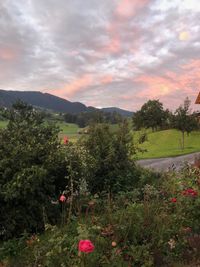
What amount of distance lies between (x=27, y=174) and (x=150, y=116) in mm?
75790

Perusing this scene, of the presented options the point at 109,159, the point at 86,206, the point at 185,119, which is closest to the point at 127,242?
the point at 86,206

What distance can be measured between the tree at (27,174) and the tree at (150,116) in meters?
72.8

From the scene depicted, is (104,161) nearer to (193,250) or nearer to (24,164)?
(24,164)

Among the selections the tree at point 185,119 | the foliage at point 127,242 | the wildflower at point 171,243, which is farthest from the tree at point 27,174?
the tree at point 185,119

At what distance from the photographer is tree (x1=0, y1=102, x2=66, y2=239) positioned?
320 inches

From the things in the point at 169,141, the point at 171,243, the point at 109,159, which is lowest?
the point at 169,141

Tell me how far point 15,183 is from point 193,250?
145 inches

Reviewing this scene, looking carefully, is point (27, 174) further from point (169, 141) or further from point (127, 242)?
point (169, 141)

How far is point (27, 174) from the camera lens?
323 inches

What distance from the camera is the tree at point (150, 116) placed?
8244 centimetres

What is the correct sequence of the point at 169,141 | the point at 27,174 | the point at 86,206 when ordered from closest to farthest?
the point at 27,174
the point at 86,206
the point at 169,141

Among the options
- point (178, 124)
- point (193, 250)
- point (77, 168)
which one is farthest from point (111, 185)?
point (178, 124)

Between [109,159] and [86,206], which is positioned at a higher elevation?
[109,159]

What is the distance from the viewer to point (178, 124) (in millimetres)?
51656
